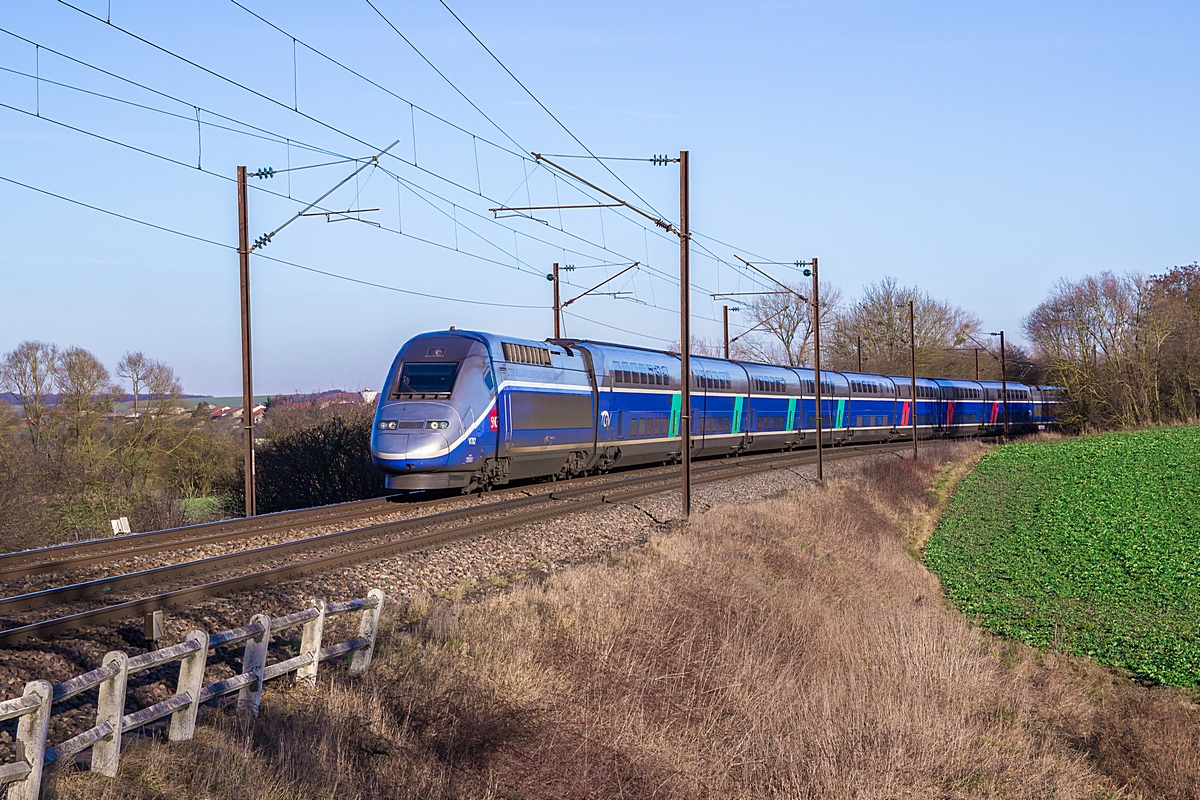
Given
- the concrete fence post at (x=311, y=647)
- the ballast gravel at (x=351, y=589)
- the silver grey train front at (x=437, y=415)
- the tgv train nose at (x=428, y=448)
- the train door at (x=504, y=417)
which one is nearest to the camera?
the ballast gravel at (x=351, y=589)

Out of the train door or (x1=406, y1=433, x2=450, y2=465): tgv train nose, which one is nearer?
(x1=406, y1=433, x2=450, y2=465): tgv train nose

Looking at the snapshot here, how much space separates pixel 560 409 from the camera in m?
23.9

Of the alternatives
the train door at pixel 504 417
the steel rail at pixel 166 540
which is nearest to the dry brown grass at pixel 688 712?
the steel rail at pixel 166 540

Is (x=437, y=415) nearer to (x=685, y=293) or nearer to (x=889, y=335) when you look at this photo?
(x=685, y=293)

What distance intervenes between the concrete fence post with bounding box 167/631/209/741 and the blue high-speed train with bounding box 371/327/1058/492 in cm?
1287

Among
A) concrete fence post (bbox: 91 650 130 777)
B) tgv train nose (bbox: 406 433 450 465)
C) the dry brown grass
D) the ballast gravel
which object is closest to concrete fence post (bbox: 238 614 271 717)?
the dry brown grass

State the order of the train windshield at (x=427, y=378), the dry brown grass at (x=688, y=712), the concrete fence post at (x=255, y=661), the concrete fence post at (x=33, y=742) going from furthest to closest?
the train windshield at (x=427, y=378)
the concrete fence post at (x=255, y=661)
the dry brown grass at (x=688, y=712)
the concrete fence post at (x=33, y=742)

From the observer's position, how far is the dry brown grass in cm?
687

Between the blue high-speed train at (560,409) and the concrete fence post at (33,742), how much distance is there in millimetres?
14368

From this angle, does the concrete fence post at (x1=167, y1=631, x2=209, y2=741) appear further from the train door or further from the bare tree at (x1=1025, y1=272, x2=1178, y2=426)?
the bare tree at (x1=1025, y1=272, x2=1178, y2=426)

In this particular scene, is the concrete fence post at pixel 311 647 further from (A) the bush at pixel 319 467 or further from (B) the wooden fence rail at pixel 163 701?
(A) the bush at pixel 319 467

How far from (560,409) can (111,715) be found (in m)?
18.5

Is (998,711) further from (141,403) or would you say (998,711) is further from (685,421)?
(141,403)

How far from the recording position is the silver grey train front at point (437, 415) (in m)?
19.4
